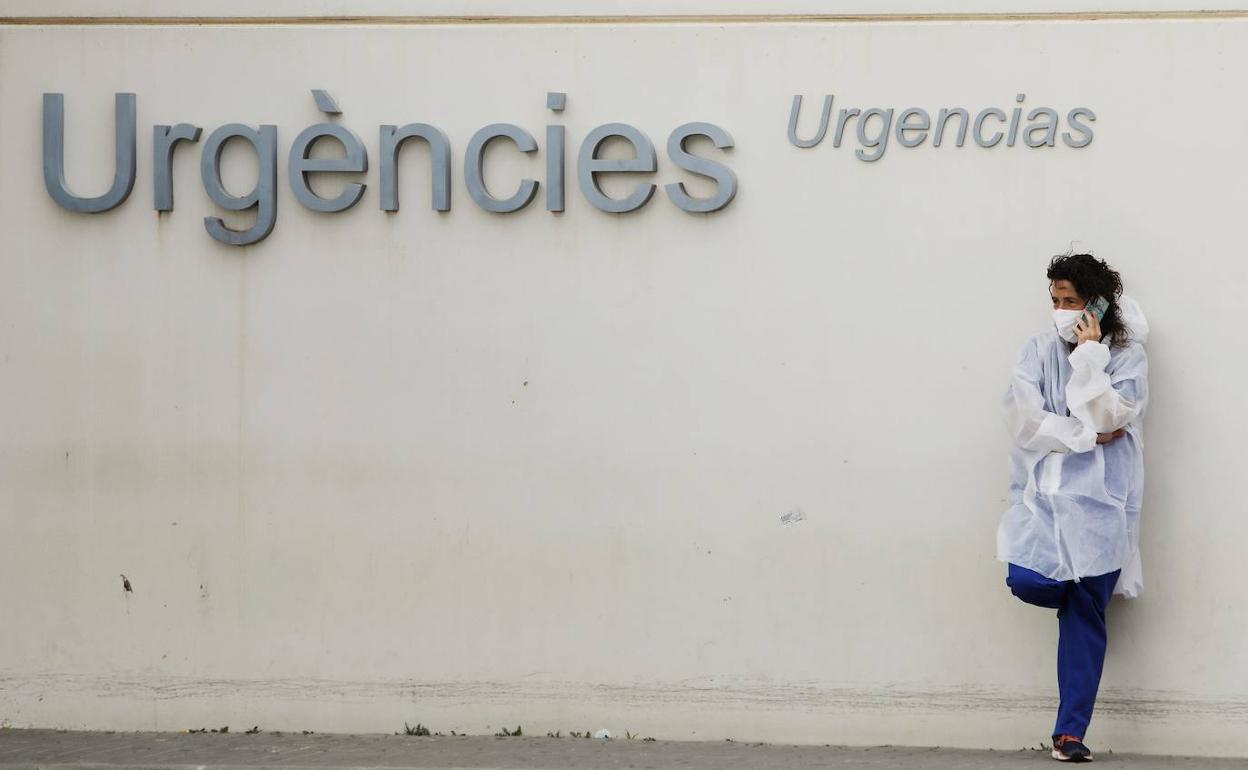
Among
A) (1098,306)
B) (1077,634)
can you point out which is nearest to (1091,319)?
(1098,306)

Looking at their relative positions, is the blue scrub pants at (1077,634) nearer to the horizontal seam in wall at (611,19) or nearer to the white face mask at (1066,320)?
the white face mask at (1066,320)

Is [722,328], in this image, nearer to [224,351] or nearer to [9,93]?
[224,351]

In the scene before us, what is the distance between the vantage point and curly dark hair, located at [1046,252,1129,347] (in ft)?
19.0

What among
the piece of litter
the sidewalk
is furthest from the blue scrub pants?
the piece of litter

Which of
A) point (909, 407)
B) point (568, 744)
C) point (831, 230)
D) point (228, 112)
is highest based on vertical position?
point (228, 112)

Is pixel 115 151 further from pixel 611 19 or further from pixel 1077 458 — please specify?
pixel 1077 458

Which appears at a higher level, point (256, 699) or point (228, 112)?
point (228, 112)

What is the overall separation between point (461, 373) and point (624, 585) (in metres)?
1.11

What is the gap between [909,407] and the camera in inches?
245

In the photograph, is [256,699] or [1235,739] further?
[256,699]

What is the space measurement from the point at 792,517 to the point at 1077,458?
1154 mm

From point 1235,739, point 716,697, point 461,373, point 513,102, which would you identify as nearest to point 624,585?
point 716,697

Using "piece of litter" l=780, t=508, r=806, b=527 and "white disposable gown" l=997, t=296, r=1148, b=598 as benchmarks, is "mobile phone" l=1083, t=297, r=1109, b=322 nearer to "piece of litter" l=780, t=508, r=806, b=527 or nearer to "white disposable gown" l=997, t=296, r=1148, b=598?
"white disposable gown" l=997, t=296, r=1148, b=598

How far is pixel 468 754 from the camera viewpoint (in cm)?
609
